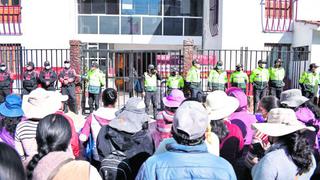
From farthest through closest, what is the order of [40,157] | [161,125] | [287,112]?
[161,125] → [287,112] → [40,157]

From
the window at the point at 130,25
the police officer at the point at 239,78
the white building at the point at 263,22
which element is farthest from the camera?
the window at the point at 130,25

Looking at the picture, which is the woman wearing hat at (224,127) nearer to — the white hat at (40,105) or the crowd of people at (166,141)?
the crowd of people at (166,141)

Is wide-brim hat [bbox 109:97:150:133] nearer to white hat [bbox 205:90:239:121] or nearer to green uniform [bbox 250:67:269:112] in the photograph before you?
white hat [bbox 205:90:239:121]

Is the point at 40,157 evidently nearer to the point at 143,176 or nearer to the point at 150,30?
the point at 143,176

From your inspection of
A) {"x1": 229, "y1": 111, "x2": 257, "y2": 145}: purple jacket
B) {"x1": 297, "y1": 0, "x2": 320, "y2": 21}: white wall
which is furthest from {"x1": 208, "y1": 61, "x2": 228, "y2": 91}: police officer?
{"x1": 229, "y1": 111, "x2": 257, "y2": 145}: purple jacket

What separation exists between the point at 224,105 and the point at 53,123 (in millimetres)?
1624

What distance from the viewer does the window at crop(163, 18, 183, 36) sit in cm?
1894

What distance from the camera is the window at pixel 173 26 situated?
62.1ft

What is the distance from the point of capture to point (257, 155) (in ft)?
9.89

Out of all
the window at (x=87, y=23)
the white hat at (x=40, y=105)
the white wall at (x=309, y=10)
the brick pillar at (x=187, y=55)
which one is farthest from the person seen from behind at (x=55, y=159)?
the window at (x=87, y=23)

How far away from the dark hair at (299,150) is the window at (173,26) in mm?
16793

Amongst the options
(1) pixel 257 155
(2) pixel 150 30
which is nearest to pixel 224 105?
(1) pixel 257 155

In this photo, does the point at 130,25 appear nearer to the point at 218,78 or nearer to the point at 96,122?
the point at 218,78

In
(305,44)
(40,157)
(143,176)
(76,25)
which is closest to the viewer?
(143,176)
